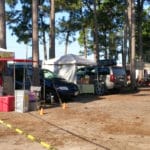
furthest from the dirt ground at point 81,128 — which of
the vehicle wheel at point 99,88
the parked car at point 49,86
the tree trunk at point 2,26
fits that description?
the vehicle wheel at point 99,88

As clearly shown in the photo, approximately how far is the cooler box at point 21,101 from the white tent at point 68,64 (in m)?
10.9

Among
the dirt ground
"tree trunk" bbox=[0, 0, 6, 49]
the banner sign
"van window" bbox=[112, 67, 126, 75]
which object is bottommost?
the dirt ground

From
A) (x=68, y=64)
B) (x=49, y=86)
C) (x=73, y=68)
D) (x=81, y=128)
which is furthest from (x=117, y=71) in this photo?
(x=81, y=128)

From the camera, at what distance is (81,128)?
14109mm

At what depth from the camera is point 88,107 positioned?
67.0ft

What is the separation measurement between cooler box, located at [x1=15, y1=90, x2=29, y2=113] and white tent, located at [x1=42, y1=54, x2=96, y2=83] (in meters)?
10.9

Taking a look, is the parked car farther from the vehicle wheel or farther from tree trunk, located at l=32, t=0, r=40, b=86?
the vehicle wheel

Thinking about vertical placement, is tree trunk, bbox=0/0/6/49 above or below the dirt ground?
above

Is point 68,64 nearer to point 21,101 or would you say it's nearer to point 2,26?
point 2,26

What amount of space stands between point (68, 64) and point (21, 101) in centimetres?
1168

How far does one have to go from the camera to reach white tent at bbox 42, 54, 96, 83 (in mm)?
30016

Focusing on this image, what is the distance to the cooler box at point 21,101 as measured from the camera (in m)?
18.8

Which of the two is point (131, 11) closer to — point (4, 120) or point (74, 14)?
point (74, 14)

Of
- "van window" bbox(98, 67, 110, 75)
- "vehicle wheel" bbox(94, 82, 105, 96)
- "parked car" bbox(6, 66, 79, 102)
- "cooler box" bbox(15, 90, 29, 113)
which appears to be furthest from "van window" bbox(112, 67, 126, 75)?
"cooler box" bbox(15, 90, 29, 113)
